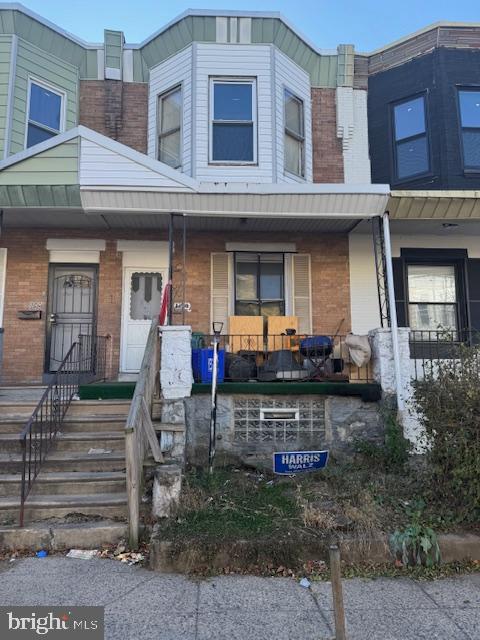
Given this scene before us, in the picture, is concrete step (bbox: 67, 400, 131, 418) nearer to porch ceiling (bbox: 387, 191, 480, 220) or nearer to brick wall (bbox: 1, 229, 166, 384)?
brick wall (bbox: 1, 229, 166, 384)

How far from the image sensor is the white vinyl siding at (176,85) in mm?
8695

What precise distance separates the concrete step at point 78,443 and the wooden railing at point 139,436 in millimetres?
506

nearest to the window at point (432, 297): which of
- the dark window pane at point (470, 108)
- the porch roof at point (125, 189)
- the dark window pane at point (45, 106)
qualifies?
the porch roof at point (125, 189)

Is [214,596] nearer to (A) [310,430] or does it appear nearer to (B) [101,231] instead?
(A) [310,430]

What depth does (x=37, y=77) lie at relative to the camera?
29.3ft

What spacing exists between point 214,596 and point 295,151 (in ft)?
26.5

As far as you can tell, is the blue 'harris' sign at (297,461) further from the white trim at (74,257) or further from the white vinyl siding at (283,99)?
the white vinyl siding at (283,99)

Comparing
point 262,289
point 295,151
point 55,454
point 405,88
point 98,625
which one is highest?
point 405,88

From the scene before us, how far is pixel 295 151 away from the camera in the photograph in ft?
30.6

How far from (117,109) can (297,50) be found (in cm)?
386

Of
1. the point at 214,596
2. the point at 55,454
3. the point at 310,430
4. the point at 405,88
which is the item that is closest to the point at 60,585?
the point at 214,596

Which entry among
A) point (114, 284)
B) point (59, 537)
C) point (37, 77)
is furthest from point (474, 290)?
point (37, 77)

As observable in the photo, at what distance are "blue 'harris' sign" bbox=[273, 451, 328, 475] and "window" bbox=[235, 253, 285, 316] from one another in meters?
4.01

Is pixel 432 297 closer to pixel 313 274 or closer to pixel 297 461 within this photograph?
pixel 313 274
